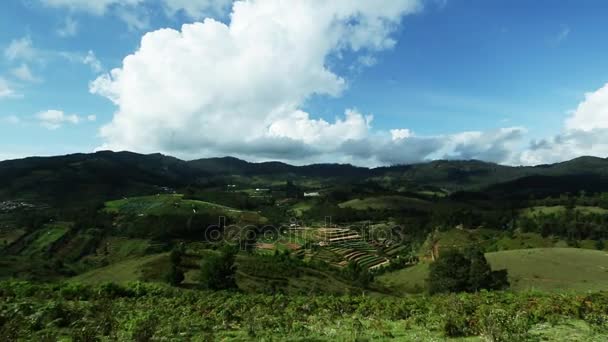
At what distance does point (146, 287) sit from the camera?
127 ft

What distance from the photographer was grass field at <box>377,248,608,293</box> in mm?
74500

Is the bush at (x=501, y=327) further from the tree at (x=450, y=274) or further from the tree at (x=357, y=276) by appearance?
the tree at (x=357, y=276)

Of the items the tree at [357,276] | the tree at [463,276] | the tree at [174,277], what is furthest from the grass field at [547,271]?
the tree at [174,277]

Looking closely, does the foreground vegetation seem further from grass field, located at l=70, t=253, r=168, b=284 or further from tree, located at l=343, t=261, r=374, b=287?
tree, located at l=343, t=261, r=374, b=287

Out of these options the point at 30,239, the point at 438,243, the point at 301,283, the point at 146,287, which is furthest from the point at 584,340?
the point at 30,239

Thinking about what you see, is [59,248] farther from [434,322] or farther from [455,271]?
[434,322]

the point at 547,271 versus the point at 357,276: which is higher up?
the point at 547,271

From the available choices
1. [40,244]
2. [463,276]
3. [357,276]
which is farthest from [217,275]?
[40,244]

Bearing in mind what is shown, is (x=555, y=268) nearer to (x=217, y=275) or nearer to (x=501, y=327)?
(x=217, y=275)

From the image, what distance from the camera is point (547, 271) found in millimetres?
84688

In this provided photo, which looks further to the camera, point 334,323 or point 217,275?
point 217,275

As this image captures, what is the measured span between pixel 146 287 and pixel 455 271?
199ft

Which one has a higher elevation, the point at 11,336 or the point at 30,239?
the point at 11,336

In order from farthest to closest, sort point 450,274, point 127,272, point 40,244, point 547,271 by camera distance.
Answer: point 40,244, point 547,271, point 127,272, point 450,274
